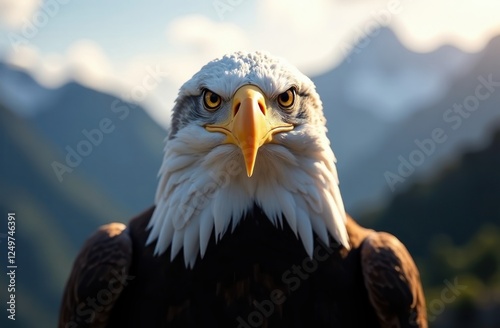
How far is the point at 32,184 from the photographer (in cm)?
2258

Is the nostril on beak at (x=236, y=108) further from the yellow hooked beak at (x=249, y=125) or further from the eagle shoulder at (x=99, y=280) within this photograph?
the eagle shoulder at (x=99, y=280)

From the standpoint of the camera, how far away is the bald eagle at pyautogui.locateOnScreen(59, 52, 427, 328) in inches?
138

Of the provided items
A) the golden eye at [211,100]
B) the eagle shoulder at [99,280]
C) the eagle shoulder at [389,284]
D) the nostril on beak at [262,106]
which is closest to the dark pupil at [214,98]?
the golden eye at [211,100]

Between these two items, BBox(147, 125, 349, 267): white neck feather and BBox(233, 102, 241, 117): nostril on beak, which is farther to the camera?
BBox(147, 125, 349, 267): white neck feather

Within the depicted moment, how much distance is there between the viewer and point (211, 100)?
369 cm

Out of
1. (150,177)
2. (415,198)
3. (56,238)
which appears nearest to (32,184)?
(56,238)

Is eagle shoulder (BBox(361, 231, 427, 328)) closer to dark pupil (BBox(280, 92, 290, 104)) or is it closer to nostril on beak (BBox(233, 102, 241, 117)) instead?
dark pupil (BBox(280, 92, 290, 104))

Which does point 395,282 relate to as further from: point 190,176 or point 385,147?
point 385,147

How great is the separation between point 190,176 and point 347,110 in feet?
114

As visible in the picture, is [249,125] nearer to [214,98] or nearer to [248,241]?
[214,98]

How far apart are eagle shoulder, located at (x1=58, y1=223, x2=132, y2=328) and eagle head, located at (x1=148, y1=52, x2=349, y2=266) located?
26 cm

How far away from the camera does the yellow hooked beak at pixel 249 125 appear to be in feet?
10.7

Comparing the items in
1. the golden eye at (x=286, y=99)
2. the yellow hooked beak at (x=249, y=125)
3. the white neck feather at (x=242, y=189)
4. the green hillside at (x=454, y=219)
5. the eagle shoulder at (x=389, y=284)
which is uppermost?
the golden eye at (x=286, y=99)

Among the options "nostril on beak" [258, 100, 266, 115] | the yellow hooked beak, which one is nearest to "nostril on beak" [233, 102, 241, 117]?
the yellow hooked beak
